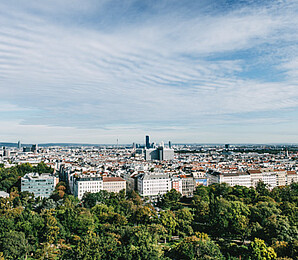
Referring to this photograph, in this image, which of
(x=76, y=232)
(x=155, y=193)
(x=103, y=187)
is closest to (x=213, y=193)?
(x=155, y=193)

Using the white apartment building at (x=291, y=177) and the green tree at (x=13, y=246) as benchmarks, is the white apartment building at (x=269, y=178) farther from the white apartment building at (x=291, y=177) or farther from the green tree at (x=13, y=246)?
the green tree at (x=13, y=246)

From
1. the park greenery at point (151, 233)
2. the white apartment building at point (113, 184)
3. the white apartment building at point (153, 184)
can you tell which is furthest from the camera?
the white apartment building at point (153, 184)

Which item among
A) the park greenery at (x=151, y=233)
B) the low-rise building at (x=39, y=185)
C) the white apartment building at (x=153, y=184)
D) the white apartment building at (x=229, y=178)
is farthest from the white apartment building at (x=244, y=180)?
the low-rise building at (x=39, y=185)

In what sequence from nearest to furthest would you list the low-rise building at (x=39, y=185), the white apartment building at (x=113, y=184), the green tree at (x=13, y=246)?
the green tree at (x=13, y=246) → the low-rise building at (x=39, y=185) → the white apartment building at (x=113, y=184)

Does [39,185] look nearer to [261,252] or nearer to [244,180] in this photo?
[261,252]

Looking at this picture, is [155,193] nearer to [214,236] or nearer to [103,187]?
[103,187]

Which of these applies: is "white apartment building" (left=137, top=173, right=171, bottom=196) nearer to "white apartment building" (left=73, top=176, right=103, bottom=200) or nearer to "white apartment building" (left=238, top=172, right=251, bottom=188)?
"white apartment building" (left=73, top=176, right=103, bottom=200)

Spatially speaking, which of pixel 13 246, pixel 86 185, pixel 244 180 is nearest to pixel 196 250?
pixel 13 246
